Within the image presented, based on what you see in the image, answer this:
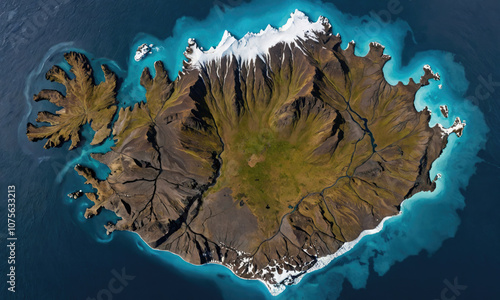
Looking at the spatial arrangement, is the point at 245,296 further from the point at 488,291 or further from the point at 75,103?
the point at 75,103

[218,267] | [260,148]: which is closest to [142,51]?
[260,148]

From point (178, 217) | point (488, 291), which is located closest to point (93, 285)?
point (178, 217)

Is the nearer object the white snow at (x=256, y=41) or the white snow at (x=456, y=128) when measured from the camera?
the white snow at (x=456, y=128)

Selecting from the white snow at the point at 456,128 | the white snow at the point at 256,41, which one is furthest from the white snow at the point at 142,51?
the white snow at the point at 456,128

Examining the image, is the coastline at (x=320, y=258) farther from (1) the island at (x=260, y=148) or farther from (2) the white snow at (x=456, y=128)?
(2) the white snow at (x=456, y=128)

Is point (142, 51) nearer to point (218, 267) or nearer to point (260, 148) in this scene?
point (260, 148)
